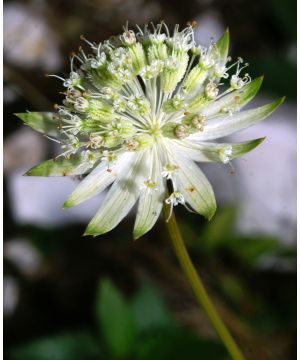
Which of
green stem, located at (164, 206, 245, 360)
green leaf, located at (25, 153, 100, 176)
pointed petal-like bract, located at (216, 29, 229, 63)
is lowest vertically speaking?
green stem, located at (164, 206, 245, 360)

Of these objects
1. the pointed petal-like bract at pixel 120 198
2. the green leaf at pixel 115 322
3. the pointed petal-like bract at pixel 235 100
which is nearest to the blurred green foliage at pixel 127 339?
the green leaf at pixel 115 322

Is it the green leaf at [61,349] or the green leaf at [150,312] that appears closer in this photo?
the green leaf at [61,349]

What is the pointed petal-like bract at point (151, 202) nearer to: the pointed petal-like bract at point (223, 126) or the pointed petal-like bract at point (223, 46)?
the pointed petal-like bract at point (223, 126)

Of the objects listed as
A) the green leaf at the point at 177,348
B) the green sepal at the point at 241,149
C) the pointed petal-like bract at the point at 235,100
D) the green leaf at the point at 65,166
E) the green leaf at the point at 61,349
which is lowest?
the green leaf at the point at 61,349

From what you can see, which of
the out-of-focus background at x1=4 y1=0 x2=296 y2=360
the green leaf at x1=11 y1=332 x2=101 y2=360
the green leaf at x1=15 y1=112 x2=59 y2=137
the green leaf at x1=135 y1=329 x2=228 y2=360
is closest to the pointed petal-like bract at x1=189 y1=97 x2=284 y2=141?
the green leaf at x1=15 y1=112 x2=59 y2=137

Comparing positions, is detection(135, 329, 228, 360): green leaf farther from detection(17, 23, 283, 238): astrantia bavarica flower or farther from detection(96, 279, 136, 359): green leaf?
detection(17, 23, 283, 238): astrantia bavarica flower

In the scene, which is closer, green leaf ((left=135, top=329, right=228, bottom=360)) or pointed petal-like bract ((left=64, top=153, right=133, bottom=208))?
pointed petal-like bract ((left=64, top=153, right=133, bottom=208))
